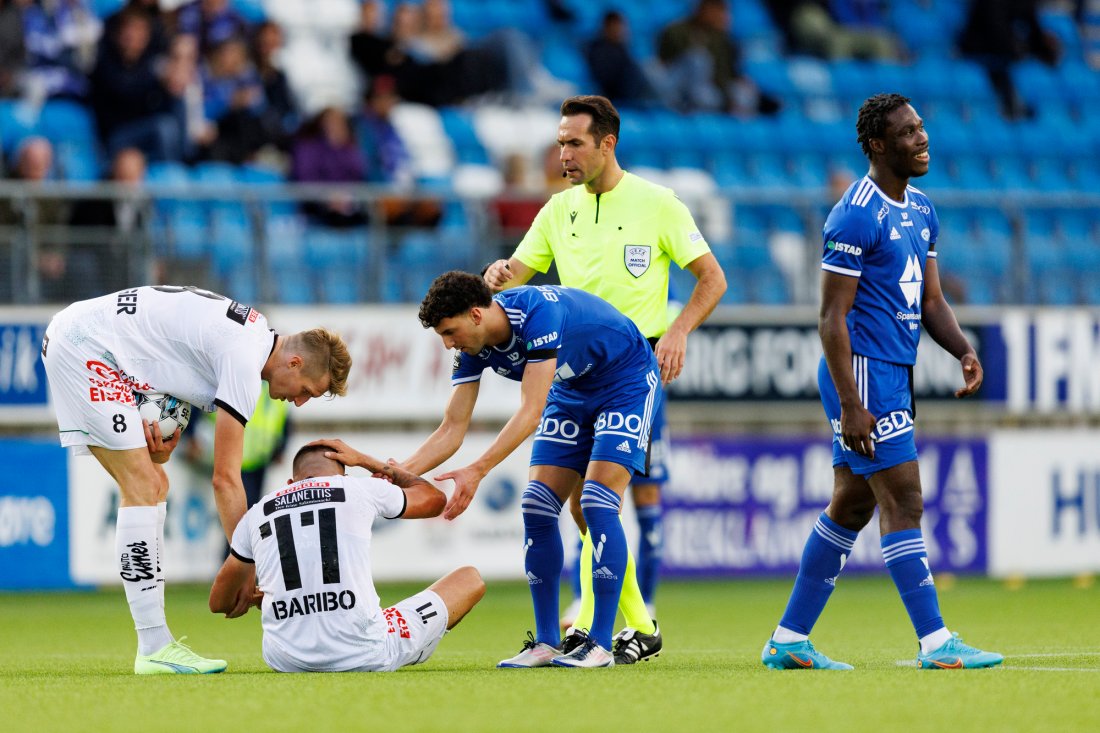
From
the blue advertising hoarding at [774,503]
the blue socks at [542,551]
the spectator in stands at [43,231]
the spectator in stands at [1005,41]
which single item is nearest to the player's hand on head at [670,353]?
the blue socks at [542,551]

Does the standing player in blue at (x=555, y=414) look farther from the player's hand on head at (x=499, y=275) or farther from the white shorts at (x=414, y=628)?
the player's hand on head at (x=499, y=275)

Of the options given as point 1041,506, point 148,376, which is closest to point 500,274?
point 148,376

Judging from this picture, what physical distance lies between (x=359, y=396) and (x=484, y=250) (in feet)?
4.95

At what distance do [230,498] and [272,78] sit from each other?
878 centimetres

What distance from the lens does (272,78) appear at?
14828 mm

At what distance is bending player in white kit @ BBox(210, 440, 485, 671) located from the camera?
650cm

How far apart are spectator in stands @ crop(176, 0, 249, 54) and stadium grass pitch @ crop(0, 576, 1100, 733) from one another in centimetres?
635

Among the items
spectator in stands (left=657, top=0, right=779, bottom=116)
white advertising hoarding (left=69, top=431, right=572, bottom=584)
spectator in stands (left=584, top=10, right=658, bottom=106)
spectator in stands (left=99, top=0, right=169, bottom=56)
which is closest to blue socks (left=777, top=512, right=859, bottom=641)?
white advertising hoarding (left=69, top=431, right=572, bottom=584)

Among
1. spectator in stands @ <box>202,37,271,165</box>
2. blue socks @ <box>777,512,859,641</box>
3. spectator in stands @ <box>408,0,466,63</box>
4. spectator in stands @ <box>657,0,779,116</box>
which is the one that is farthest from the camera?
spectator in stands @ <box>657,0,779,116</box>

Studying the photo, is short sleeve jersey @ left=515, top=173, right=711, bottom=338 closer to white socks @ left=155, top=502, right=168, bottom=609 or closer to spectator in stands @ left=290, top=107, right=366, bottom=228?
white socks @ left=155, top=502, right=168, bottom=609

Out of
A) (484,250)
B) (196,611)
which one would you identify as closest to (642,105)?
(484,250)

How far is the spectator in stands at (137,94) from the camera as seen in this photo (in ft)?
45.5

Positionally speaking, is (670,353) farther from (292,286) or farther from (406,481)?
(292,286)

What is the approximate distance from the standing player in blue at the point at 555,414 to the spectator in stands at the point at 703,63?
1018cm
